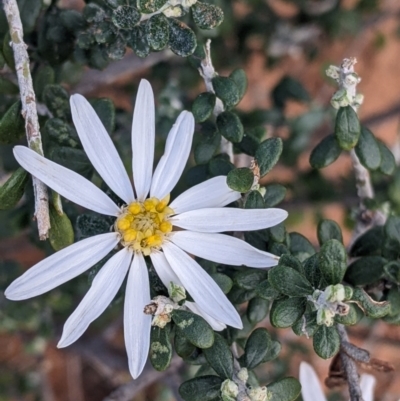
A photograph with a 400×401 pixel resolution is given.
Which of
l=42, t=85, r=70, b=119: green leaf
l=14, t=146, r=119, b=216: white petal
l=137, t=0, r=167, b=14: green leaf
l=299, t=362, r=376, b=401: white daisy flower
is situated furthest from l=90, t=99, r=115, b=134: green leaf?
l=299, t=362, r=376, b=401: white daisy flower

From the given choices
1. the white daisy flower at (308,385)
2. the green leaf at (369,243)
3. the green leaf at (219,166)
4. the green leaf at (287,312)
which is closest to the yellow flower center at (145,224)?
the green leaf at (219,166)

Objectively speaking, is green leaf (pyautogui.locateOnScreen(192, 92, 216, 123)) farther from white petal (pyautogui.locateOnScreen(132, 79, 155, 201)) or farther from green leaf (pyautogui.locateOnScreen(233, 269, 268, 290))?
green leaf (pyautogui.locateOnScreen(233, 269, 268, 290))

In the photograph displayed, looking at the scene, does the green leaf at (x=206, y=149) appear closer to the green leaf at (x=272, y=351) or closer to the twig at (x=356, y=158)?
the twig at (x=356, y=158)

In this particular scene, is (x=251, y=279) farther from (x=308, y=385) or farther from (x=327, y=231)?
(x=308, y=385)

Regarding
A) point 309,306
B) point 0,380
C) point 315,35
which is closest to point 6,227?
point 0,380

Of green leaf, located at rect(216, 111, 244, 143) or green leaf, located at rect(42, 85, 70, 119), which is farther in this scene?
green leaf, located at rect(42, 85, 70, 119)

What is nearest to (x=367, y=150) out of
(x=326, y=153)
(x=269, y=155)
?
(x=326, y=153)

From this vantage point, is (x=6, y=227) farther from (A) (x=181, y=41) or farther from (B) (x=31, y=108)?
(A) (x=181, y=41)
